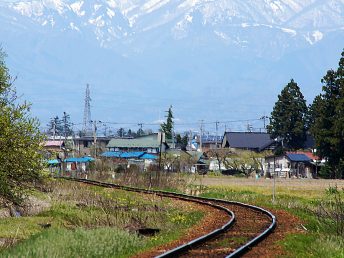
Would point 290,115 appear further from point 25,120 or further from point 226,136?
point 25,120

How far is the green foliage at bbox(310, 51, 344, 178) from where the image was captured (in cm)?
7281

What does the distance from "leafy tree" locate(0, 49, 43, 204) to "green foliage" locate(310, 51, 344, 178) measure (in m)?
51.5

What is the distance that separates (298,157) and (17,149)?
269 ft

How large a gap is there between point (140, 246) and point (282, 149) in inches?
3550

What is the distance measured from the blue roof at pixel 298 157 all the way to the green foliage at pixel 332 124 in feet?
67.3

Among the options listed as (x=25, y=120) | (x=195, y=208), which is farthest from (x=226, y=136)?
(x=25, y=120)

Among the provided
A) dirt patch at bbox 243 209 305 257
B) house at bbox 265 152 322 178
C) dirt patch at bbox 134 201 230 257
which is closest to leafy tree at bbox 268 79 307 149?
house at bbox 265 152 322 178

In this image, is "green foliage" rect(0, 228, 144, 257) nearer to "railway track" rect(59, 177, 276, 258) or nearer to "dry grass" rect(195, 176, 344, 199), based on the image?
"railway track" rect(59, 177, 276, 258)

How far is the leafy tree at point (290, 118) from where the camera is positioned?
10856 centimetres

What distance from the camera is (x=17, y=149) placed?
76.9 ft

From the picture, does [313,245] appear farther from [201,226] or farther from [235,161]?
[235,161]

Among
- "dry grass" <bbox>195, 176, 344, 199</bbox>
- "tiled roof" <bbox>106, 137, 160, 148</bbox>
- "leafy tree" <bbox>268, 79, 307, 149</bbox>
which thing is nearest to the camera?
"dry grass" <bbox>195, 176, 344, 199</bbox>

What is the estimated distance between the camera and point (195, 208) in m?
32.6

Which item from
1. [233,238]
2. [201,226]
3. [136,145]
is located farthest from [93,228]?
[136,145]
